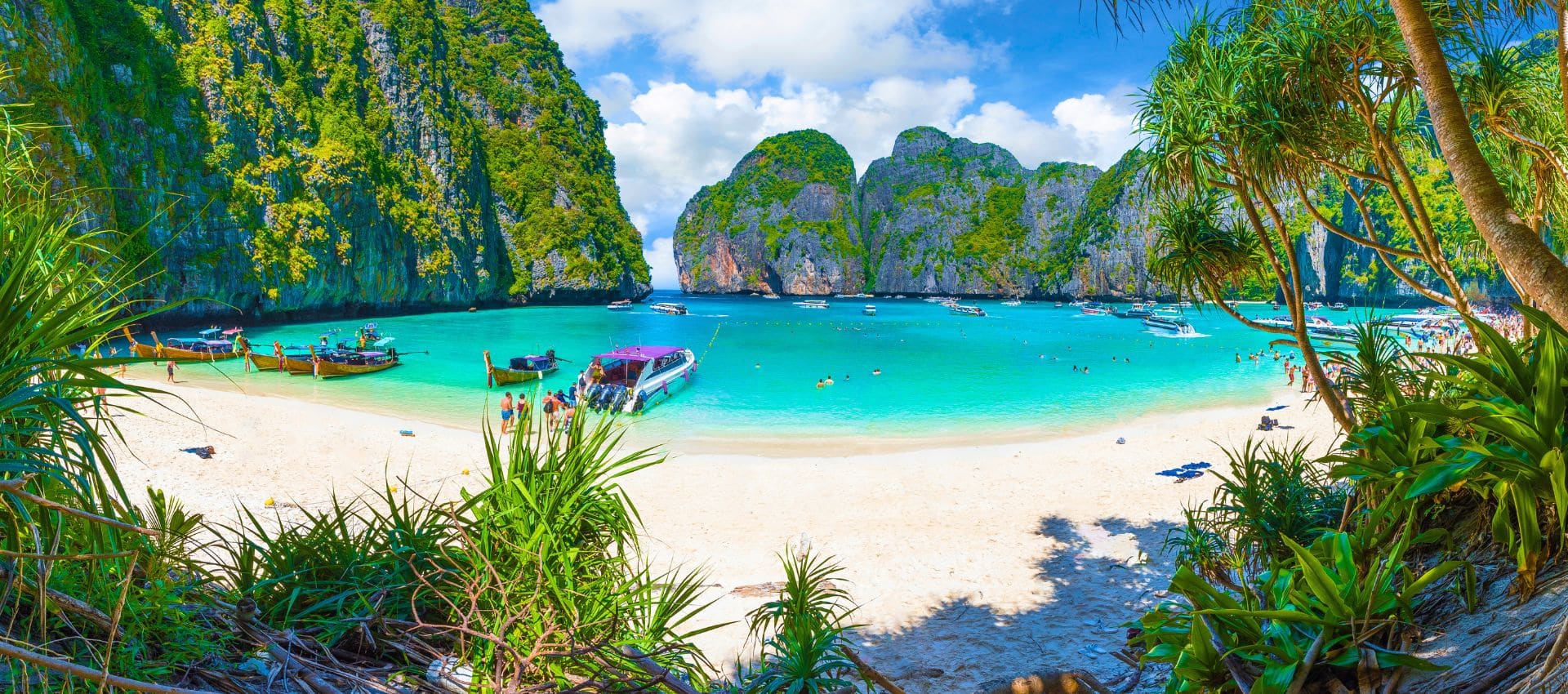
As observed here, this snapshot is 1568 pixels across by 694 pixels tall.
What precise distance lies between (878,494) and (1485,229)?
962 cm

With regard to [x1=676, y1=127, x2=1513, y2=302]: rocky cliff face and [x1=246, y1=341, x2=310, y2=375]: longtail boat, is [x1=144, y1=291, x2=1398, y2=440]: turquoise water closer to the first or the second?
[x1=246, y1=341, x2=310, y2=375]: longtail boat

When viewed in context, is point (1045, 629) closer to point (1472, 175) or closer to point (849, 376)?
point (1472, 175)

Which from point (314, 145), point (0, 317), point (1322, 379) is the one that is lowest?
point (1322, 379)

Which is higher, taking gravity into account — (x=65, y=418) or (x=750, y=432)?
(x=65, y=418)

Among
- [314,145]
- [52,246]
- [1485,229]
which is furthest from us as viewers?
[314,145]

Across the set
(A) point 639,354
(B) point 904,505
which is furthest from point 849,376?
(B) point 904,505

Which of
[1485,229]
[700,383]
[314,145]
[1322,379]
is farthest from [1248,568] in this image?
[314,145]

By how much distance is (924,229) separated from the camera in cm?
14138

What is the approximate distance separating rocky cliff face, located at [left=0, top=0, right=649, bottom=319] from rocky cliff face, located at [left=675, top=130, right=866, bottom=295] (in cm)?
5320

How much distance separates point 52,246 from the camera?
1.66 m

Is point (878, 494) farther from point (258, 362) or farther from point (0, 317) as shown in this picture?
point (258, 362)

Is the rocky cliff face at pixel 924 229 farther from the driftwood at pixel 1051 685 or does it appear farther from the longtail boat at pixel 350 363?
the driftwood at pixel 1051 685

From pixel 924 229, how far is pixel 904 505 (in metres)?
137

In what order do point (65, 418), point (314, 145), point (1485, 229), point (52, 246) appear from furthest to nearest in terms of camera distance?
point (314, 145) < point (1485, 229) < point (52, 246) < point (65, 418)
